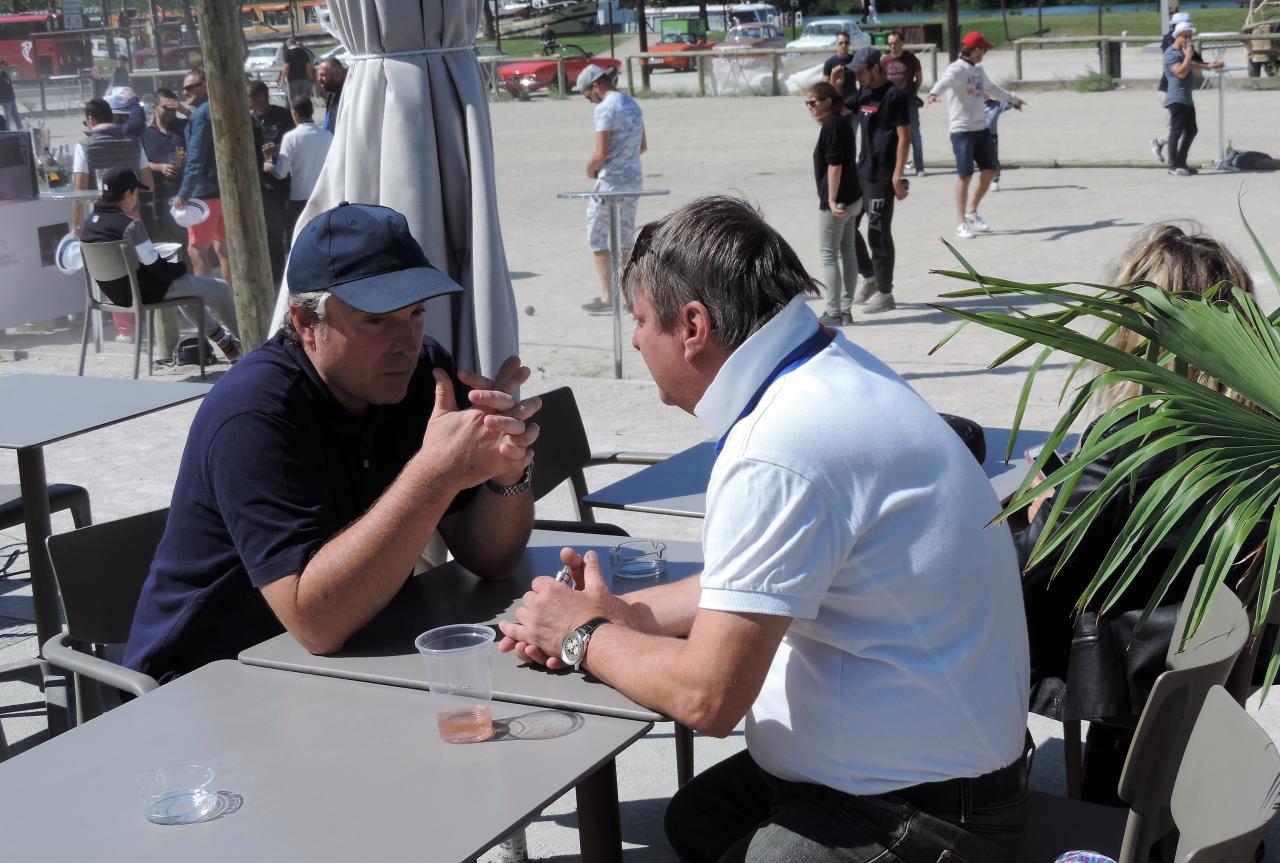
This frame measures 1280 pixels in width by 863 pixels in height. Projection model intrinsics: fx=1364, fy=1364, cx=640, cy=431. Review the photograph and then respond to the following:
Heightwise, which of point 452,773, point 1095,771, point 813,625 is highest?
point 813,625

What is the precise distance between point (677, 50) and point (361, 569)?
4037 cm

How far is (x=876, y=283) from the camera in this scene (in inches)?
381

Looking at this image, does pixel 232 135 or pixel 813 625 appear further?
pixel 232 135

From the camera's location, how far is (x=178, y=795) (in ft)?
6.21

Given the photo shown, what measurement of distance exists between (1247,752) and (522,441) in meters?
1.39

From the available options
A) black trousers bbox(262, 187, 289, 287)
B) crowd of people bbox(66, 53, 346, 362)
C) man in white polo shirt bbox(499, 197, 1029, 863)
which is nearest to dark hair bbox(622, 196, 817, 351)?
man in white polo shirt bbox(499, 197, 1029, 863)

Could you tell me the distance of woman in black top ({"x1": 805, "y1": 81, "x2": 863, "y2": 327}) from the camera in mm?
8766

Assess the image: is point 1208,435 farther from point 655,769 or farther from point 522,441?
point 655,769

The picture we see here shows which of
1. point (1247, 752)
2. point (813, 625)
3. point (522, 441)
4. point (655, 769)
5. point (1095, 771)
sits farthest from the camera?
point (655, 769)

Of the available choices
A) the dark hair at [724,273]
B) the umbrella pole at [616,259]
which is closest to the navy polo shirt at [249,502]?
the dark hair at [724,273]

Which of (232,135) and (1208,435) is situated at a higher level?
(232,135)

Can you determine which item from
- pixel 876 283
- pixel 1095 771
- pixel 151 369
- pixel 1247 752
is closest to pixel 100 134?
pixel 151 369

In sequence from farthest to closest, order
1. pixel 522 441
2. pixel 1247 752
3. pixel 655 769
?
pixel 655 769, pixel 522 441, pixel 1247 752

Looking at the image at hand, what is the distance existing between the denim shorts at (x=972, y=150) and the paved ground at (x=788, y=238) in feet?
2.09
